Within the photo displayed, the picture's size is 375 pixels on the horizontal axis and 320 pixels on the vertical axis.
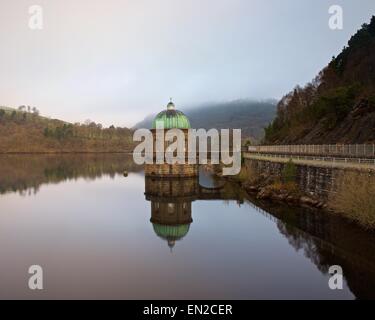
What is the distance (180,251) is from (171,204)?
18314 millimetres

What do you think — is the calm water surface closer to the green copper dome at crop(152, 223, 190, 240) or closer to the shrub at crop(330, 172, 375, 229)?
the green copper dome at crop(152, 223, 190, 240)

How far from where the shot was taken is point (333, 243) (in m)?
24.7

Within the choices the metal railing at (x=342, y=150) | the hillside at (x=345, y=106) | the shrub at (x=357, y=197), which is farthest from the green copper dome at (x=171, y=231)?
the hillside at (x=345, y=106)

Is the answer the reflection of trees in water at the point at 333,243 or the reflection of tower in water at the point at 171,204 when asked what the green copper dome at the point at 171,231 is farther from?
the reflection of trees in water at the point at 333,243

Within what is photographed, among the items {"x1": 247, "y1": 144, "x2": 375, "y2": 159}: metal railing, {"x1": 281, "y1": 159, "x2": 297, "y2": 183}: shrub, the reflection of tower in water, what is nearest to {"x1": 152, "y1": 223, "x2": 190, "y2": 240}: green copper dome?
the reflection of tower in water

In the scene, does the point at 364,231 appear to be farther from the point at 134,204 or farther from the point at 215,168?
the point at 215,168

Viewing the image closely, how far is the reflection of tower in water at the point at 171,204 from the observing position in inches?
1185

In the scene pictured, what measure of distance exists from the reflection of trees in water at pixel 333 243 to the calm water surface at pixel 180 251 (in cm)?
6

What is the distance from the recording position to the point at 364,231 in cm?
2603

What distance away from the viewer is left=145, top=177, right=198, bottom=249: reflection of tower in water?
30.1m

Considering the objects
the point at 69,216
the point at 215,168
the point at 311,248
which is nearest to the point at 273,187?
the point at 311,248

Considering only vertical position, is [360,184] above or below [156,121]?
below

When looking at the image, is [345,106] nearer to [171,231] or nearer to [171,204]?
[171,204]

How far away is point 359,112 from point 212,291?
4684 centimetres
